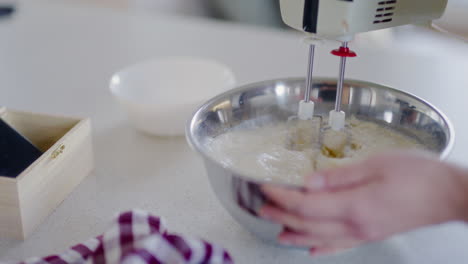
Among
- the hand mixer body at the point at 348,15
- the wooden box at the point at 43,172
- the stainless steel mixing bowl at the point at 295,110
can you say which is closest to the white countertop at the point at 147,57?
the wooden box at the point at 43,172

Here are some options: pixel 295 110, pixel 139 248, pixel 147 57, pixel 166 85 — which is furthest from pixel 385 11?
pixel 147 57

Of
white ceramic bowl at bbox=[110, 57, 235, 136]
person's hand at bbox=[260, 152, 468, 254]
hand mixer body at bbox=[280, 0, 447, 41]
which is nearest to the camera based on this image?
person's hand at bbox=[260, 152, 468, 254]

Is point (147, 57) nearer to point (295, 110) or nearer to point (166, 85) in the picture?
point (166, 85)

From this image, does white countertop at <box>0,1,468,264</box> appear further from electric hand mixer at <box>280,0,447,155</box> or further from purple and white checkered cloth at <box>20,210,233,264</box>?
electric hand mixer at <box>280,0,447,155</box>

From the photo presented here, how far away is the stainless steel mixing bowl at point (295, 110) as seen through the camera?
2.51 ft

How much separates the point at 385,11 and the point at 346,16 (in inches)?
2.9

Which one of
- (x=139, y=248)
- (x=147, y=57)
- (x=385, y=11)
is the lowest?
(x=147, y=57)

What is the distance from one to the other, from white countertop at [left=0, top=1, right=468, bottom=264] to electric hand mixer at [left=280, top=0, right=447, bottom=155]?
218 mm

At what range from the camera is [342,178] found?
604 mm

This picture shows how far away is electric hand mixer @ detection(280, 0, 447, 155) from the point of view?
0.70 metres

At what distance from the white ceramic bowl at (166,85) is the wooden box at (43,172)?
0.14 meters

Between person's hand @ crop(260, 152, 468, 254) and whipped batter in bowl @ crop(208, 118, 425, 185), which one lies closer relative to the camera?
person's hand @ crop(260, 152, 468, 254)

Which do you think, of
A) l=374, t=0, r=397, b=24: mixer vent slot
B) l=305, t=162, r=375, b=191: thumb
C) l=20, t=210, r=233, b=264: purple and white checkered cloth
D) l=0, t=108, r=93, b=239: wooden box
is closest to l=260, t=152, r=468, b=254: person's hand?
l=305, t=162, r=375, b=191: thumb

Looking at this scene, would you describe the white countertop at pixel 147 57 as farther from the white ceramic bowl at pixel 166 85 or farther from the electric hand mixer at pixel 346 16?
the electric hand mixer at pixel 346 16
